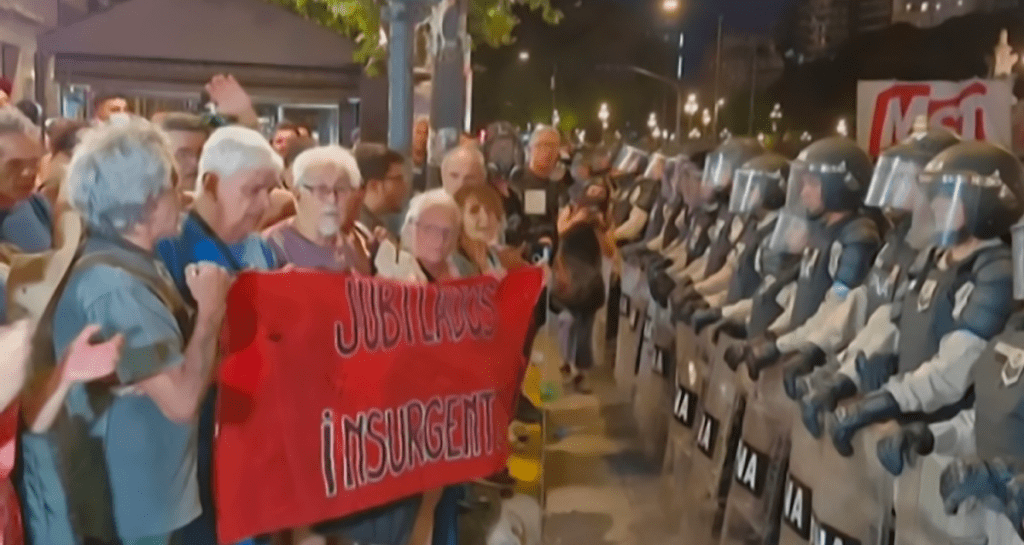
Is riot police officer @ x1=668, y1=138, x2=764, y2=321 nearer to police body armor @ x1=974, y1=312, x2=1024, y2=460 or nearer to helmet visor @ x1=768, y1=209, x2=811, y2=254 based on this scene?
helmet visor @ x1=768, y1=209, x2=811, y2=254

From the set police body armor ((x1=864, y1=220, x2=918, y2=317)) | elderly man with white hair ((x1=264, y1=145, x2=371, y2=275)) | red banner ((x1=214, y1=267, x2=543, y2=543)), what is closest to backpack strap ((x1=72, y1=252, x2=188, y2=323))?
red banner ((x1=214, y1=267, x2=543, y2=543))

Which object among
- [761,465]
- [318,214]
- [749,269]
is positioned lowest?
[761,465]

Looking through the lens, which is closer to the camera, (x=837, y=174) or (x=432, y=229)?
(x=432, y=229)

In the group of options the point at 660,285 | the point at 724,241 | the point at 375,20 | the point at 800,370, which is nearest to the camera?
the point at 800,370

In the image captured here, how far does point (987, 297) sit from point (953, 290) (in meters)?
0.26

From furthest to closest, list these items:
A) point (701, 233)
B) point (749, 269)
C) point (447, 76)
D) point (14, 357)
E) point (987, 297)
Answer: point (701, 233) < point (749, 269) < point (447, 76) < point (987, 297) < point (14, 357)

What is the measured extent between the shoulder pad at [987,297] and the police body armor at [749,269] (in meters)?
2.76

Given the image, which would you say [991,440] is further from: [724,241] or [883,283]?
[724,241]

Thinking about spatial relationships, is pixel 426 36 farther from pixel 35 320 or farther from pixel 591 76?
pixel 591 76

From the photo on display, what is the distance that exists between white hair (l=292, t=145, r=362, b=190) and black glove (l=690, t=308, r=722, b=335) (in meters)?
3.48

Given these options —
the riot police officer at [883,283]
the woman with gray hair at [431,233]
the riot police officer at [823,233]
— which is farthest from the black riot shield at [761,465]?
the woman with gray hair at [431,233]

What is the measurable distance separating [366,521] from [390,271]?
102 cm

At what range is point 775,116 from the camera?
51844 mm

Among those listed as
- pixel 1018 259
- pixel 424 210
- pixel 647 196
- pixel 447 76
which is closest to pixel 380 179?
pixel 424 210
